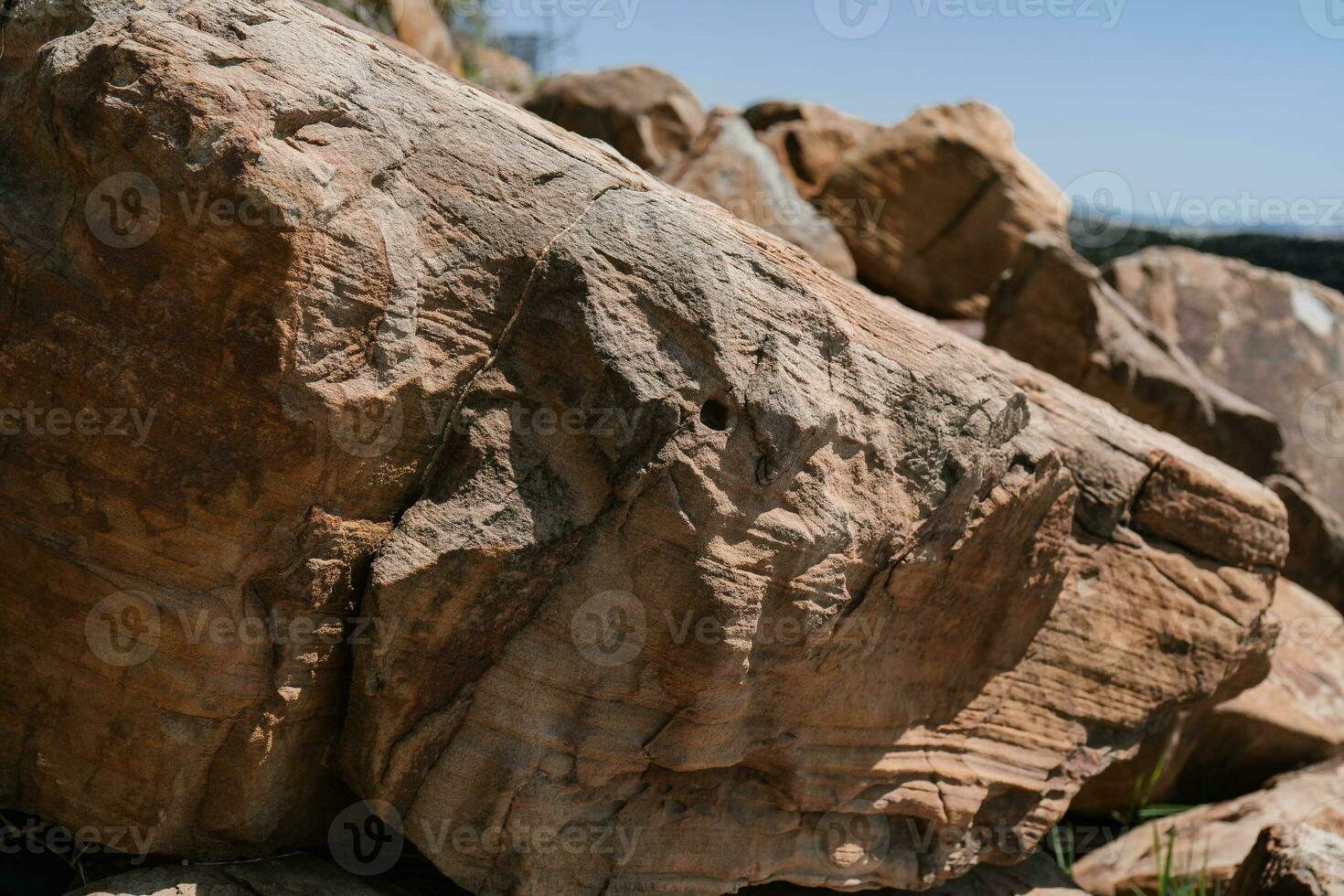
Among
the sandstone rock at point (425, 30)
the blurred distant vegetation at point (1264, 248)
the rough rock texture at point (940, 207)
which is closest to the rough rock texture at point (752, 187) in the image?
the rough rock texture at point (940, 207)

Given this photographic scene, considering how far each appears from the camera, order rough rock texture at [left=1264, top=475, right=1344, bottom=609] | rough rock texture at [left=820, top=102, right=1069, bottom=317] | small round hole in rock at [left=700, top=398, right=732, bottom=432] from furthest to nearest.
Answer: rough rock texture at [left=820, top=102, right=1069, bottom=317]
rough rock texture at [left=1264, top=475, right=1344, bottom=609]
small round hole in rock at [left=700, top=398, right=732, bottom=432]

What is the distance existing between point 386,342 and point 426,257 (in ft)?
0.96

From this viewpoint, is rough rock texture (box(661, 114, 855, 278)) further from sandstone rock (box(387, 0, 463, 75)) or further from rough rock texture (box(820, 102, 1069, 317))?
sandstone rock (box(387, 0, 463, 75))

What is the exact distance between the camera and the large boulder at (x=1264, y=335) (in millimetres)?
10094

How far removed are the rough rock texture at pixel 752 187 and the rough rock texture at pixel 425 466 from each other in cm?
475

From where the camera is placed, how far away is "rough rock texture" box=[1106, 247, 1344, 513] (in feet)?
33.3

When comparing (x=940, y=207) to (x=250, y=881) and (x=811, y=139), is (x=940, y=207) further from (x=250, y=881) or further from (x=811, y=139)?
(x=250, y=881)

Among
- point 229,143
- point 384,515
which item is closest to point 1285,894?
point 384,515
